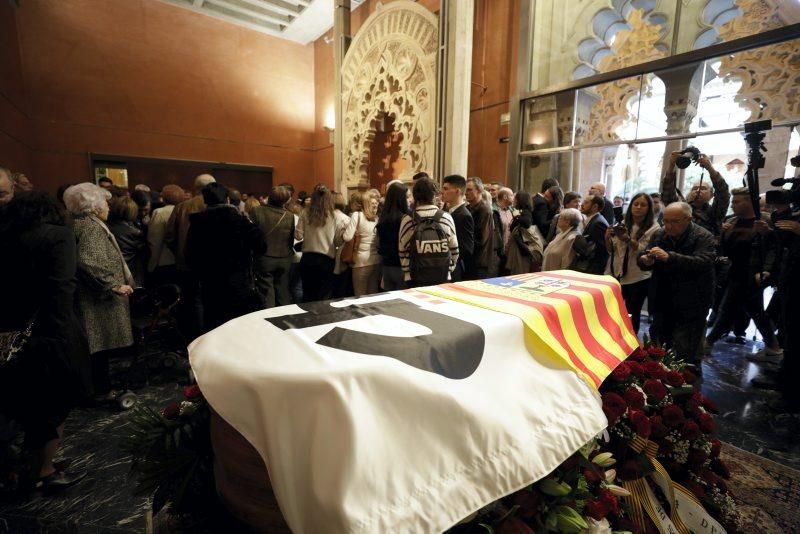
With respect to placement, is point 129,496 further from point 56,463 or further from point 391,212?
point 391,212

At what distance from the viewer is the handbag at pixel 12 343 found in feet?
5.21

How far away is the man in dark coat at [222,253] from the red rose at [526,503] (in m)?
2.49

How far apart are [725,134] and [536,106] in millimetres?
2544

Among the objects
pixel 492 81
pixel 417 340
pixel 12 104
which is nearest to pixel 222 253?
pixel 417 340

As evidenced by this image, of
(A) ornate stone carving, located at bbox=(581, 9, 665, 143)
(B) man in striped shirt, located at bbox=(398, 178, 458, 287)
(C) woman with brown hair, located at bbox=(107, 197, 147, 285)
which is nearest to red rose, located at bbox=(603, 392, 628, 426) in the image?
(B) man in striped shirt, located at bbox=(398, 178, 458, 287)

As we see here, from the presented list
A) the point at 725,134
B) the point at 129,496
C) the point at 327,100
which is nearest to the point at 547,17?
the point at 725,134

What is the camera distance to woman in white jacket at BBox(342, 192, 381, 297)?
367 cm

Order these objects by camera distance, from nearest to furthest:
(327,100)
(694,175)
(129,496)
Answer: (129,496) → (694,175) → (327,100)

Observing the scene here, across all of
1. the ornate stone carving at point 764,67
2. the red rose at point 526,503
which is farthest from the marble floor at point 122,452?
the ornate stone carving at point 764,67

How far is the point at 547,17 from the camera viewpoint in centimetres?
591

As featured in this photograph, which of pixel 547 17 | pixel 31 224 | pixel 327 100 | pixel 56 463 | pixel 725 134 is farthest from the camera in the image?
pixel 327 100

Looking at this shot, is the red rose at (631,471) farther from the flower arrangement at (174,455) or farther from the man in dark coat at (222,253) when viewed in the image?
the man in dark coat at (222,253)

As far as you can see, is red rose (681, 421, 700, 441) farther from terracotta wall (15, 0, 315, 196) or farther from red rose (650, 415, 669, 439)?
terracotta wall (15, 0, 315, 196)

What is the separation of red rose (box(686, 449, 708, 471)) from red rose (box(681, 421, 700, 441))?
2.6 inches
